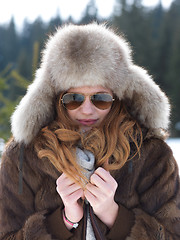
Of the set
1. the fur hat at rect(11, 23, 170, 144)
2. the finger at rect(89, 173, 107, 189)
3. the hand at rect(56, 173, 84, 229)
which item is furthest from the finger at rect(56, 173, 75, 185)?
the fur hat at rect(11, 23, 170, 144)

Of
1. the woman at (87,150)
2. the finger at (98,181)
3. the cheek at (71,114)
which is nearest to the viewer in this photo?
the finger at (98,181)

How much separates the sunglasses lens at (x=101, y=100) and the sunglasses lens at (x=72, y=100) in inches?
3.0

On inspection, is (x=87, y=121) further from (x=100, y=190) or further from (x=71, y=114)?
(x=100, y=190)

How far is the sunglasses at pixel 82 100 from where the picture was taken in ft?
5.38

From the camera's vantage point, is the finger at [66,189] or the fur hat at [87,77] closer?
the finger at [66,189]

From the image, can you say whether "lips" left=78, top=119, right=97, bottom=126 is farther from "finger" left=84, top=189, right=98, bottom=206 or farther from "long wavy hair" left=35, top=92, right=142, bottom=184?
"finger" left=84, top=189, right=98, bottom=206

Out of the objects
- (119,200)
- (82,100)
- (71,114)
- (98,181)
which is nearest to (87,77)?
(82,100)

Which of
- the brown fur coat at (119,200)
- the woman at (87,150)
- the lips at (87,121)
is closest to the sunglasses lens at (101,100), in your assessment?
the woman at (87,150)

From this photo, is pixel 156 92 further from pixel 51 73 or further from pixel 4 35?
pixel 4 35

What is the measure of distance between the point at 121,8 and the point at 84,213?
25.7 meters

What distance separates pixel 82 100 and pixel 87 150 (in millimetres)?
305

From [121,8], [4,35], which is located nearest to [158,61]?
[121,8]

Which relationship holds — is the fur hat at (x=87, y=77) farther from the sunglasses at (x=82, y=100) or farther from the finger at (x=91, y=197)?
the finger at (x=91, y=197)

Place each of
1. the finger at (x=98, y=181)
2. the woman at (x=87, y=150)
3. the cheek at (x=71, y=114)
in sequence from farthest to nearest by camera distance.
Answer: the cheek at (x=71, y=114), the woman at (x=87, y=150), the finger at (x=98, y=181)
